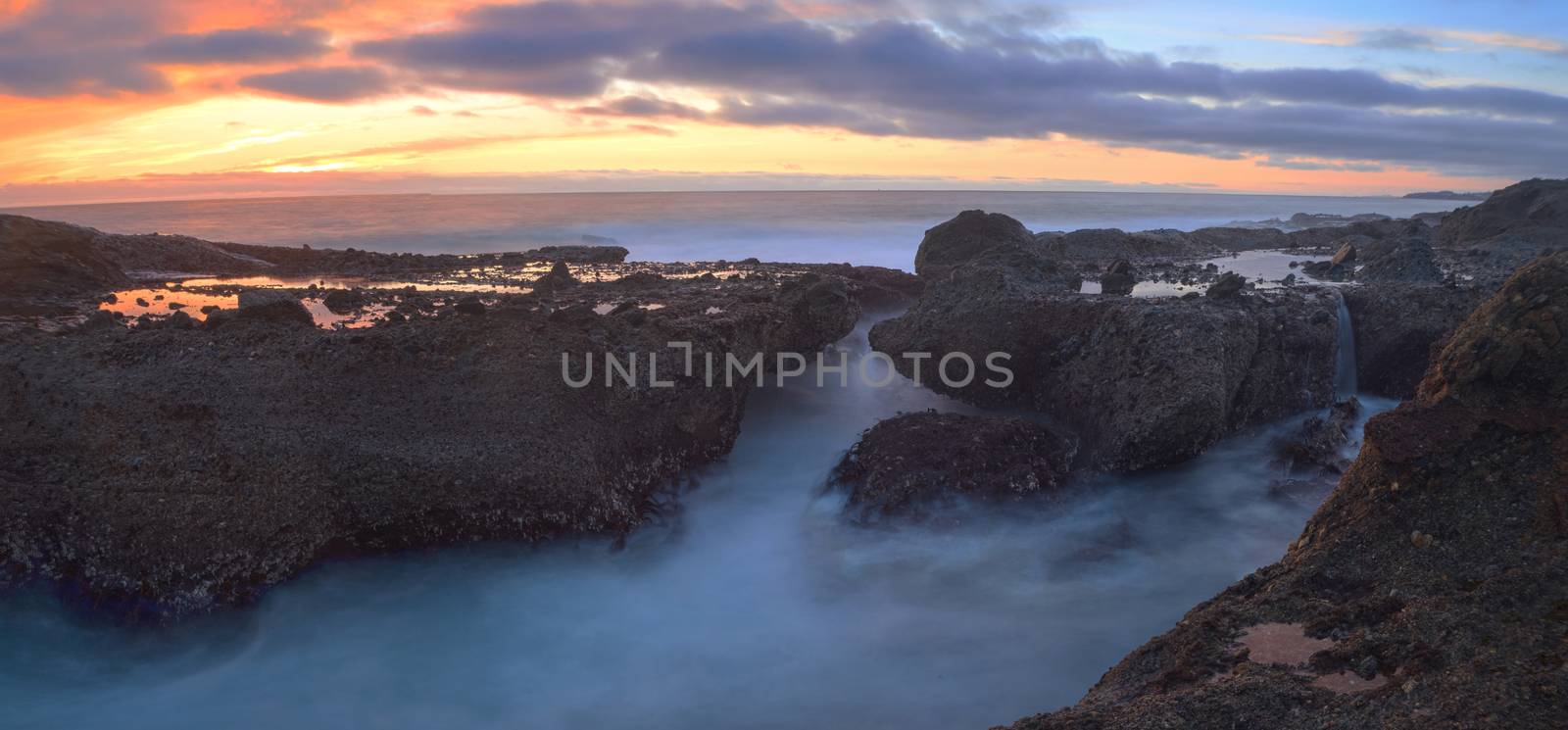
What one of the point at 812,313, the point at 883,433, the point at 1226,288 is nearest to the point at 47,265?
the point at 812,313

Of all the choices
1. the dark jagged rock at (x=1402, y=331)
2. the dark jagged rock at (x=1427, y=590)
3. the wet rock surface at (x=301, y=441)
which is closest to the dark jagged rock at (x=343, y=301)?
the wet rock surface at (x=301, y=441)

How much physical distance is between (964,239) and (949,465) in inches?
329

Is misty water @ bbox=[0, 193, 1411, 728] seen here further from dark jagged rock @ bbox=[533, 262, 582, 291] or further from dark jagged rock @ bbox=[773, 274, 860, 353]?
dark jagged rock @ bbox=[533, 262, 582, 291]

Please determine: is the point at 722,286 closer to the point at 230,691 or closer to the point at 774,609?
the point at 774,609

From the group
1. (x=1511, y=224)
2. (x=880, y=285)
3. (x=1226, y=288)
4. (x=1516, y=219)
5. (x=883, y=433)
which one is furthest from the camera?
(x=1516, y=219)

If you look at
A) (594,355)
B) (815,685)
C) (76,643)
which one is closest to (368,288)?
(594,355)

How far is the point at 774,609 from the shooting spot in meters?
6.26

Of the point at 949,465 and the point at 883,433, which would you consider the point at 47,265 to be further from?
the point at 949,465

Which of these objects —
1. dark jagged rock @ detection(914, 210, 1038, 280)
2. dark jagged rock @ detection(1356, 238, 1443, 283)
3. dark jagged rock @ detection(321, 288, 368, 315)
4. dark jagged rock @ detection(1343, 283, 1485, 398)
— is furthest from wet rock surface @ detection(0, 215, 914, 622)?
dark jagged rock @ detection(1356, 238, 1443, 283)

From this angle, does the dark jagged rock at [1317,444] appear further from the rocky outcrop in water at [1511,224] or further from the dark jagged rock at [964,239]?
the rocky outcrop in water at [1511,224]

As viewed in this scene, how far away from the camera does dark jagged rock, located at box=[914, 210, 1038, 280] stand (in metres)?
14.6

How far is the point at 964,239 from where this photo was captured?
1483 centimetres

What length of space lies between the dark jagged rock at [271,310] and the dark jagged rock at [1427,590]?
6909mm

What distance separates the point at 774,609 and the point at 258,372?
13.6ft
